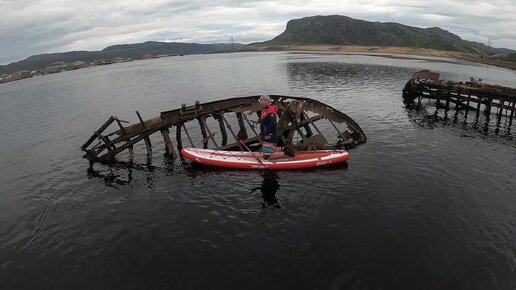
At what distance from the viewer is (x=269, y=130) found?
2416 centimetres

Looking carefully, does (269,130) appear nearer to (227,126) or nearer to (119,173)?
(227,126)

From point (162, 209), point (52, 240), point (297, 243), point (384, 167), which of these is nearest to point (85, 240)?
point (52, 240)

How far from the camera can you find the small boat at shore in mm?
25031

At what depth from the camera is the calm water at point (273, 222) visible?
47.6 ft

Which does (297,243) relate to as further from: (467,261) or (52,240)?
(52,240)

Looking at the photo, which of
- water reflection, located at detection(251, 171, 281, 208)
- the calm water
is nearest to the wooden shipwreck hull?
the calm water

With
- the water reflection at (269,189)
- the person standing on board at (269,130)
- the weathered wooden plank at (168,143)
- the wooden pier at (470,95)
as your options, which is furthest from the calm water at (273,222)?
the wooden pier at (470,95)

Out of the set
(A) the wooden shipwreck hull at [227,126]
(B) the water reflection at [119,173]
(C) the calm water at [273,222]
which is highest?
(A) the wooden shipwreck hull at [227,126]

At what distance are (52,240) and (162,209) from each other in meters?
5.60

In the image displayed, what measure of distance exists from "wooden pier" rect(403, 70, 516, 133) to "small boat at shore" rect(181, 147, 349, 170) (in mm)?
22941

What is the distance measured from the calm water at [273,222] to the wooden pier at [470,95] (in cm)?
660

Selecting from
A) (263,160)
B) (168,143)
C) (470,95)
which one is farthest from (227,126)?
(470,95)

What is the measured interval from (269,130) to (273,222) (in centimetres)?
759

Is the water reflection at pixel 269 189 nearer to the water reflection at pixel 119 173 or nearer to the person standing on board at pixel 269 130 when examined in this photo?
the person standing on board at pixel 269 130
